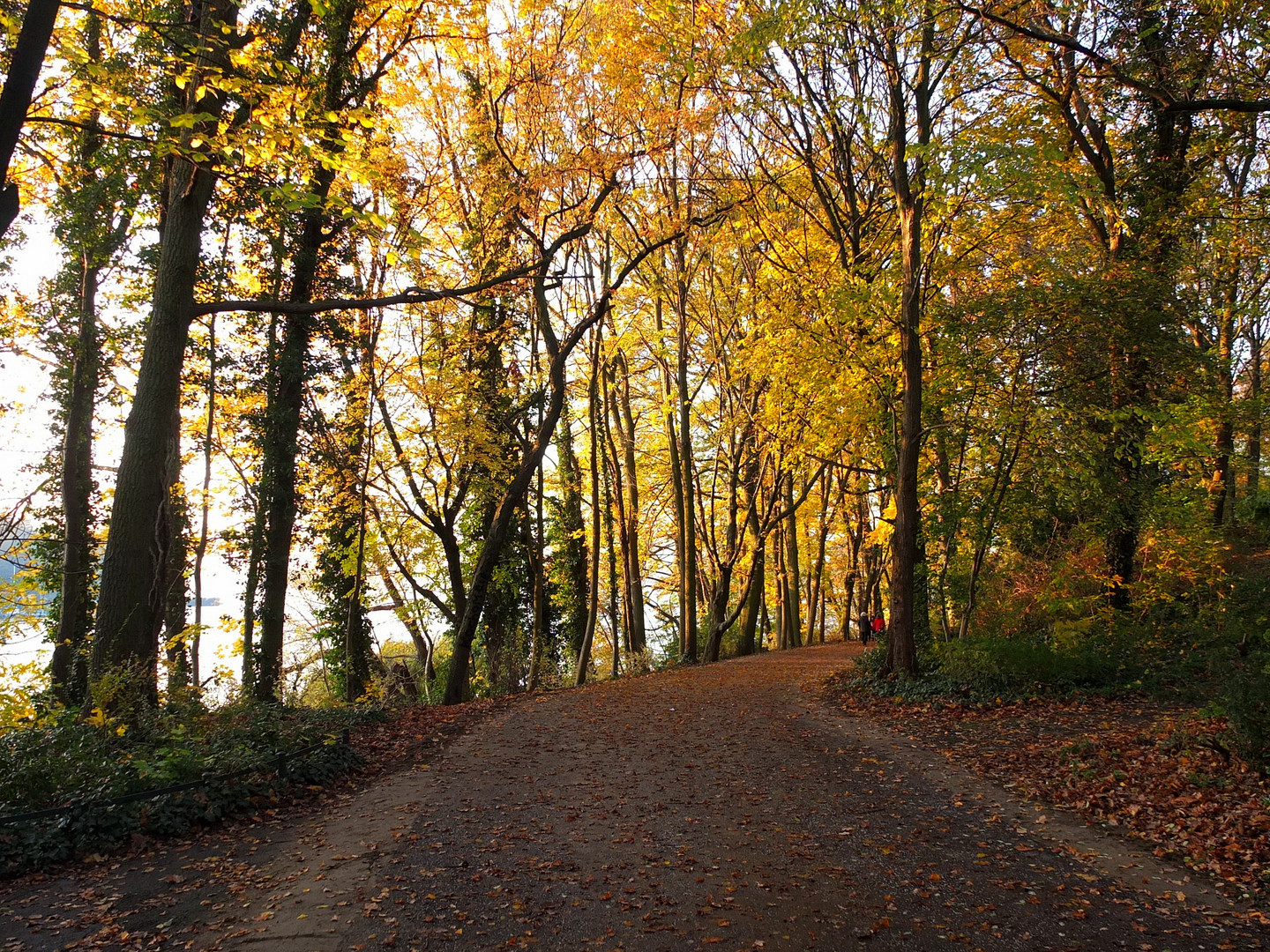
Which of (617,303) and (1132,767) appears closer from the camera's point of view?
(1132,767)

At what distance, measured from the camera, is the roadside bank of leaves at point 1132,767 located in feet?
15.6

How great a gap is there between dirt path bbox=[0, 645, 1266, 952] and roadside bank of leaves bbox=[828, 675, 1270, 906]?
36 cm

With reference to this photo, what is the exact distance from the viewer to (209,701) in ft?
26.3

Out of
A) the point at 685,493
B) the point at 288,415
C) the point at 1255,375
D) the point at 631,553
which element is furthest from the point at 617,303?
the point at 1255,375

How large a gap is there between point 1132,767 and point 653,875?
4356 millimetres

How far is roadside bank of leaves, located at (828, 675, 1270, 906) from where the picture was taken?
15.6 feet

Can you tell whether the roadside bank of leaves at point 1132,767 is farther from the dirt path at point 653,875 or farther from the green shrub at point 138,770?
the green shrub at point 138,770

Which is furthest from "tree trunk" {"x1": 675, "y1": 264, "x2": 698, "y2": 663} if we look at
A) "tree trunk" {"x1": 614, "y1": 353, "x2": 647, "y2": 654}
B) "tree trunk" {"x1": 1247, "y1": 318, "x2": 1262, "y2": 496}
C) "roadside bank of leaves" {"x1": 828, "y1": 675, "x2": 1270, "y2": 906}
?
"tree trunk" {"x1": 1247, "y1": 318, "x2": 1262, "y2": 496}

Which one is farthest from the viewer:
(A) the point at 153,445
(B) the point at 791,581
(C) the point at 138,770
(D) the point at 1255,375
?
(B) the point at 791,581

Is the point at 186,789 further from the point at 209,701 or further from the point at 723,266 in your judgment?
the point at 723,266

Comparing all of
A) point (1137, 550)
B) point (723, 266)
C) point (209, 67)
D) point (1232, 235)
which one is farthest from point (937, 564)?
point (209, 67)

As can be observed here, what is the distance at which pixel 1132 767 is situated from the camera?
6.21 metres

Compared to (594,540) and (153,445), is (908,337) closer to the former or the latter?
(594,540)

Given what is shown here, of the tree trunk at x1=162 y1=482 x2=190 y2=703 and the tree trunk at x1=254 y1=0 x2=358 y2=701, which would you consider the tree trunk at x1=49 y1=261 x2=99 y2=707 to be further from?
the tree trunk at x1=254 y1=0 x2=358 y2=701
